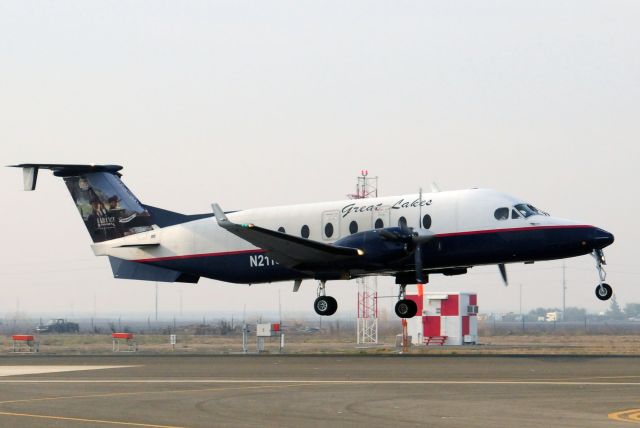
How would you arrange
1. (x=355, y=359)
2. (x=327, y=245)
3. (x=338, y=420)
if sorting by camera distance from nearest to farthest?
(x=338, y=420), (x=355, y=359), (x=327, y=245)

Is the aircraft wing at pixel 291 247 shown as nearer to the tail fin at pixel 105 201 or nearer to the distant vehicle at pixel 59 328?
the tail fin at pixel 105 201

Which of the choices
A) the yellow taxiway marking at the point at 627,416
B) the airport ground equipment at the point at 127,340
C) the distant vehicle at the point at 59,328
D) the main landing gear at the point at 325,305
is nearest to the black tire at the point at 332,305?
the main landing gear at the point at 325,305

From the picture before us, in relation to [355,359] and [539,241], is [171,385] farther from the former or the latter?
[539,241]

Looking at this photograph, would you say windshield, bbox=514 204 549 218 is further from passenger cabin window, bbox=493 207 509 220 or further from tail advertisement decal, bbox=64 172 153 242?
tail advertisement decal, bbox=64 172 153 242

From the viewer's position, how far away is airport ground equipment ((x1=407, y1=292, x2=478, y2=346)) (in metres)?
67.6

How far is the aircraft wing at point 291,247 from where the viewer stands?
41.3 meters

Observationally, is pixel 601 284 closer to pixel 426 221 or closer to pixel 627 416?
pixel 426 221

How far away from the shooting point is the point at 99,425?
66.0ft

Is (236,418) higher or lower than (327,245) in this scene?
lower

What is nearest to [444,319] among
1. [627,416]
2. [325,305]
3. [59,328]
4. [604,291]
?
[325,305]

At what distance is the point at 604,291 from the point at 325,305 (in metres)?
12.3

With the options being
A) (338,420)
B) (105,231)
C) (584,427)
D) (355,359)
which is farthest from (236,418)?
(105,231)

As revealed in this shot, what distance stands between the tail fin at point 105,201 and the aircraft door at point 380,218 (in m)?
13.0

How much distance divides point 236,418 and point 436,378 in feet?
32.8
